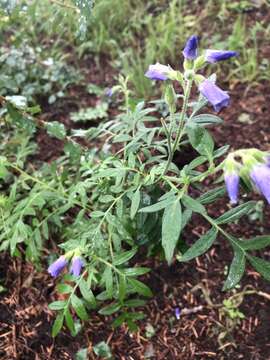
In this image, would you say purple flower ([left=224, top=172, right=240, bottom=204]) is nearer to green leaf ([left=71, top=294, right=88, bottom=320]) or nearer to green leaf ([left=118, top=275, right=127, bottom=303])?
green leaf ([left=118, top=275, right=127, bottom=303])

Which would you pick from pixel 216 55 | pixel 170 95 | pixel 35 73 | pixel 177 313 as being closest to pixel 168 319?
pixel 177 313

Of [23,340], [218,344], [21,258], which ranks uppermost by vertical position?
[21,258]

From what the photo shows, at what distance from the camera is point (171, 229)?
4.71ft

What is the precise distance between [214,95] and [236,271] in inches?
20.8

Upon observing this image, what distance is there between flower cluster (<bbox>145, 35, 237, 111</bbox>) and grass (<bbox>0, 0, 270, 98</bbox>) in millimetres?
1573

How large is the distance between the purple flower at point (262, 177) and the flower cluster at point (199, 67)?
0.22 meters

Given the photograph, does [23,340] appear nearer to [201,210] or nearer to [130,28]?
[201,210]

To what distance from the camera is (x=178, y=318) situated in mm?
2268

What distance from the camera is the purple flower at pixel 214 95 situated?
4.55 feet

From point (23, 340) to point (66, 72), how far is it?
168 cm

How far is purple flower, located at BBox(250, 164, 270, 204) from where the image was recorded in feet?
4.14

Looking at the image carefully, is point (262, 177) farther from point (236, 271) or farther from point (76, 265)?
point (76, 265)

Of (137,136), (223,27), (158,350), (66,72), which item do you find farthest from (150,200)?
(223,27)

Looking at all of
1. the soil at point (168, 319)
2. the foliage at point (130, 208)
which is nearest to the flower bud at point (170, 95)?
the foliage at point (130, 208)
